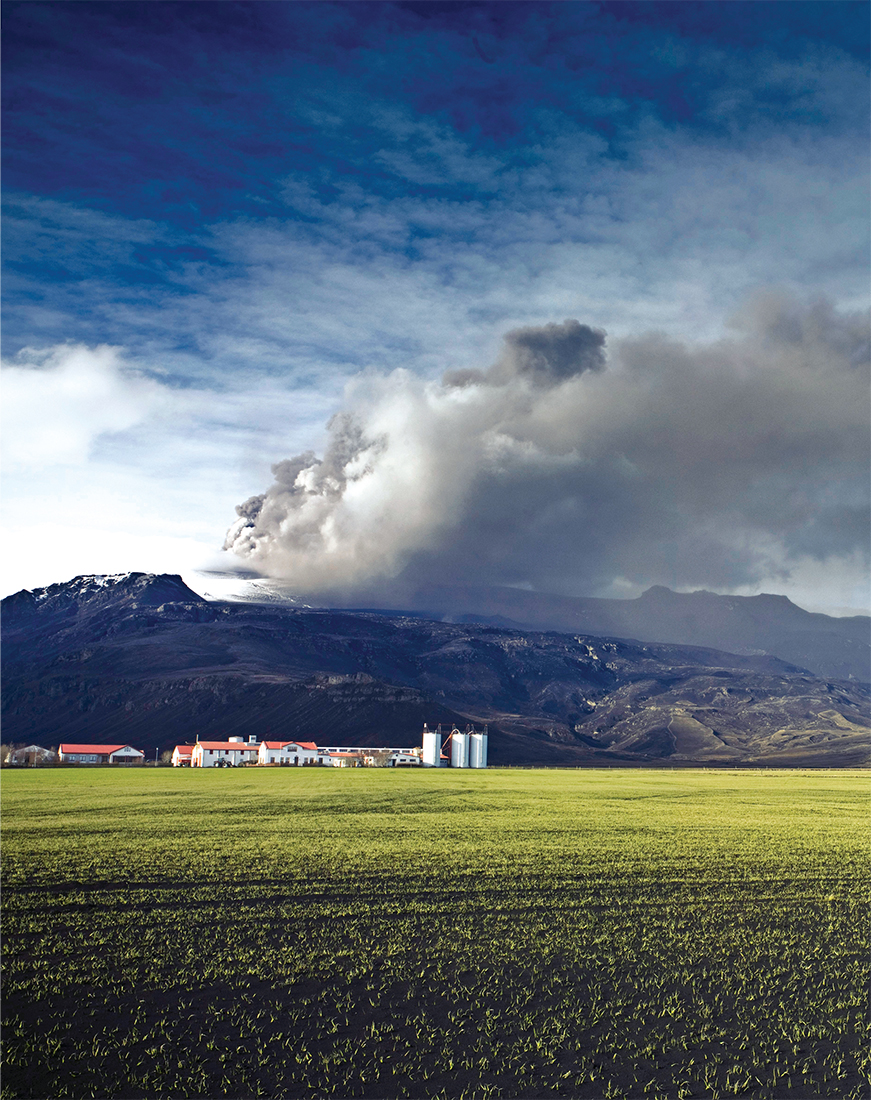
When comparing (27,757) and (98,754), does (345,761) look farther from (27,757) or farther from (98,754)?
(27,757)

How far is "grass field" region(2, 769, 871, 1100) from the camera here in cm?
1609

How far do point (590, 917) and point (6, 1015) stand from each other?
17341 millimetres

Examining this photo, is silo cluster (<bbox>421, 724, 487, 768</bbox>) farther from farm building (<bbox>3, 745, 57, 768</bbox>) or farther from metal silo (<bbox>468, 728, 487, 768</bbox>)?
farm building (<bbox>3, 745, 57, 768</bbox>)

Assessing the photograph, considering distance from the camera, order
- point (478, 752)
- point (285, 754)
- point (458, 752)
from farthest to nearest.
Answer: point (458, 752) < point (478, 752) < point (285, 754)

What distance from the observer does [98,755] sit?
619 ft

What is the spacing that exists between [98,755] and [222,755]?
1427 inches

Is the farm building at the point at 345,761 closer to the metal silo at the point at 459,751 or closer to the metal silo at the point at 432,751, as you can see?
the metal silo at the point at 432,751

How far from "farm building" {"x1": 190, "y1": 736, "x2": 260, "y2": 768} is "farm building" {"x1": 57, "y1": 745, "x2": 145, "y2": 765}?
24358 millimetres

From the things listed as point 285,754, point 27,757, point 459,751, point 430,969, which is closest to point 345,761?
point 285,754

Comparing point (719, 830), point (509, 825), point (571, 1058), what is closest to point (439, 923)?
point (571, 1058)

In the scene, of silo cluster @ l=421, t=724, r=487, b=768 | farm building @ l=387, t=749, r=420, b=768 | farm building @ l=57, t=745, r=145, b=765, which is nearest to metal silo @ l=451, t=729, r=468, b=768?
silo cluster @ l=421, t=724, r=487, b=768

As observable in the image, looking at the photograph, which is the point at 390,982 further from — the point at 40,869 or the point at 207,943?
the point at 40,869

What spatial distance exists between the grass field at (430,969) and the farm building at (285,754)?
443 ft

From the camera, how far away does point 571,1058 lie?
55.0ft
